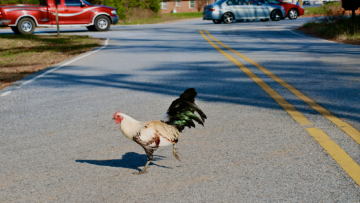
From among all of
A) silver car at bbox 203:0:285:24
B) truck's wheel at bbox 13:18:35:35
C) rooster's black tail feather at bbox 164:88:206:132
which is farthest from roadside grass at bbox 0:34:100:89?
silver car at bbox 203:0:285:24

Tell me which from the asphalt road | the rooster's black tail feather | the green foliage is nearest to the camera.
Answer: the asphalt road

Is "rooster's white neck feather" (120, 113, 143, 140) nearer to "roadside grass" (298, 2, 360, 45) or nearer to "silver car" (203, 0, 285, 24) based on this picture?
"roadside grass" (298, 2, 360, 45)

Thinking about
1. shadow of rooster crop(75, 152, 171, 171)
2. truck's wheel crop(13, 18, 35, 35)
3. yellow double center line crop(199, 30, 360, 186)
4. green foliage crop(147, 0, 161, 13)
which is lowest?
shadow of rooster crop(75, 152, 171, 171)

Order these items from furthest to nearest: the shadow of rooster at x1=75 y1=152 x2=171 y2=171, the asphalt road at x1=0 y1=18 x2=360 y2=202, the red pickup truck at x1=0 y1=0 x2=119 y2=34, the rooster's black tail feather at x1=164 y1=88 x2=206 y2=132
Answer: the red pickup truck at x1=0 y1=0 x2=119 y2=34 < the shadow of rooster at x1=75 y1=152 x2=171 y2=171 < the rooster's black tail feather at x1=164 y1=88 x2=206 y2=132 < the asphalt road at x1=0 y1=18 x2=360 y2=202

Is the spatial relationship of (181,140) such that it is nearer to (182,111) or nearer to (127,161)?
(127,161)

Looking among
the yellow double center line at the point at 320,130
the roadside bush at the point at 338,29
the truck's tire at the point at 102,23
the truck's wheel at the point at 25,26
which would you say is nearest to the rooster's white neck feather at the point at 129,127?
the yellow double center line at the point at 320,130

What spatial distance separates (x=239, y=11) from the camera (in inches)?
1082

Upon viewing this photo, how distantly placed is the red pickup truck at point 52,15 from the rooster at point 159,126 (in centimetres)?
1903

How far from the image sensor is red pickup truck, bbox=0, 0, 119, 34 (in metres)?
20.5

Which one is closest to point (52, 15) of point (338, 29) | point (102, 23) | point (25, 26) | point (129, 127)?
point (25, 26)

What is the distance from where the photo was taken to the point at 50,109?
19.9 ft

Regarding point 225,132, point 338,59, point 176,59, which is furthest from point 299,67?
point 225,132

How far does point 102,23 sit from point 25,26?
396cm

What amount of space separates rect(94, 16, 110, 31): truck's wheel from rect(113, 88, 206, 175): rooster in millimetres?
19828
